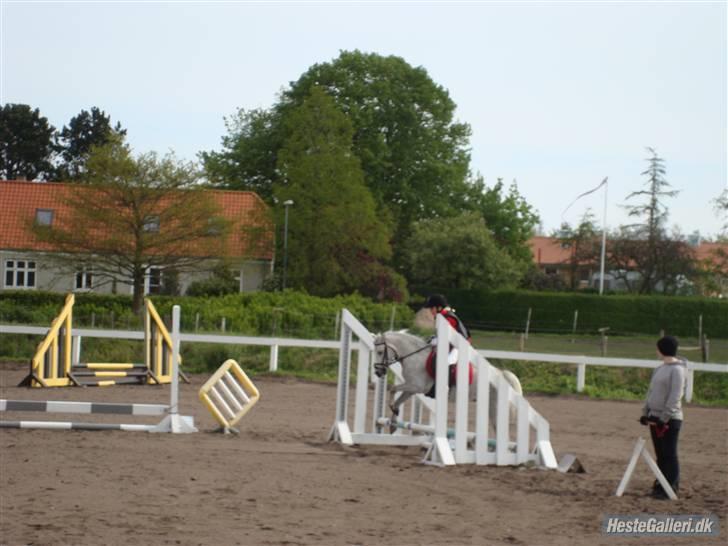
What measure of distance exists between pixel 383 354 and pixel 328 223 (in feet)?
132

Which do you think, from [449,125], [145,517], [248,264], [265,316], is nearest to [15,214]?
[248,264]

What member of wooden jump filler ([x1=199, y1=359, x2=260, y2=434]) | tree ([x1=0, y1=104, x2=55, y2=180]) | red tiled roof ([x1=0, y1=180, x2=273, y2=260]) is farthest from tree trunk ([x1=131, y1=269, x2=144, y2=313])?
wooden jump filler ([x1=199, y1=359, x2=260, y2=434])

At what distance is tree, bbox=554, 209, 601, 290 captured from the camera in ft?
232

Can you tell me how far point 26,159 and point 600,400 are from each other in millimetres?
56887

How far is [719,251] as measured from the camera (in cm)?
5525

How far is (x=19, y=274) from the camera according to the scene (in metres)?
59.4

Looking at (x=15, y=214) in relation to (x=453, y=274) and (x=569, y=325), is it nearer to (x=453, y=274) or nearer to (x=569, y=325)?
(x=453, y=274)

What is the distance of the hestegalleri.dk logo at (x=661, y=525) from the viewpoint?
8.79 metres

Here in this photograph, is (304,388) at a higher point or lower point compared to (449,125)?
lower

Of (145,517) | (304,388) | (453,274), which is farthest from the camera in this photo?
(453,274)

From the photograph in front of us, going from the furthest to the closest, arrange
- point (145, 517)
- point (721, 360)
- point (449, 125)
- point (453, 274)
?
point (449, 125), point (453, 274), point (721, 360), point (145, 517)

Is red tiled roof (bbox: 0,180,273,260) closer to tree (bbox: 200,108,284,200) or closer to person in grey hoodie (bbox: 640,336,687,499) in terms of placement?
tree (bbox: 200,108,284,200)

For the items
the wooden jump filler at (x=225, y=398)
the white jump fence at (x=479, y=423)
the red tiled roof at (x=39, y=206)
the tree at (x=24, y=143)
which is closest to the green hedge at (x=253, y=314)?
the red tiled roof at (x=39, y=206)

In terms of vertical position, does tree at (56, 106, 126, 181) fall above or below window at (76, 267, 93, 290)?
above
